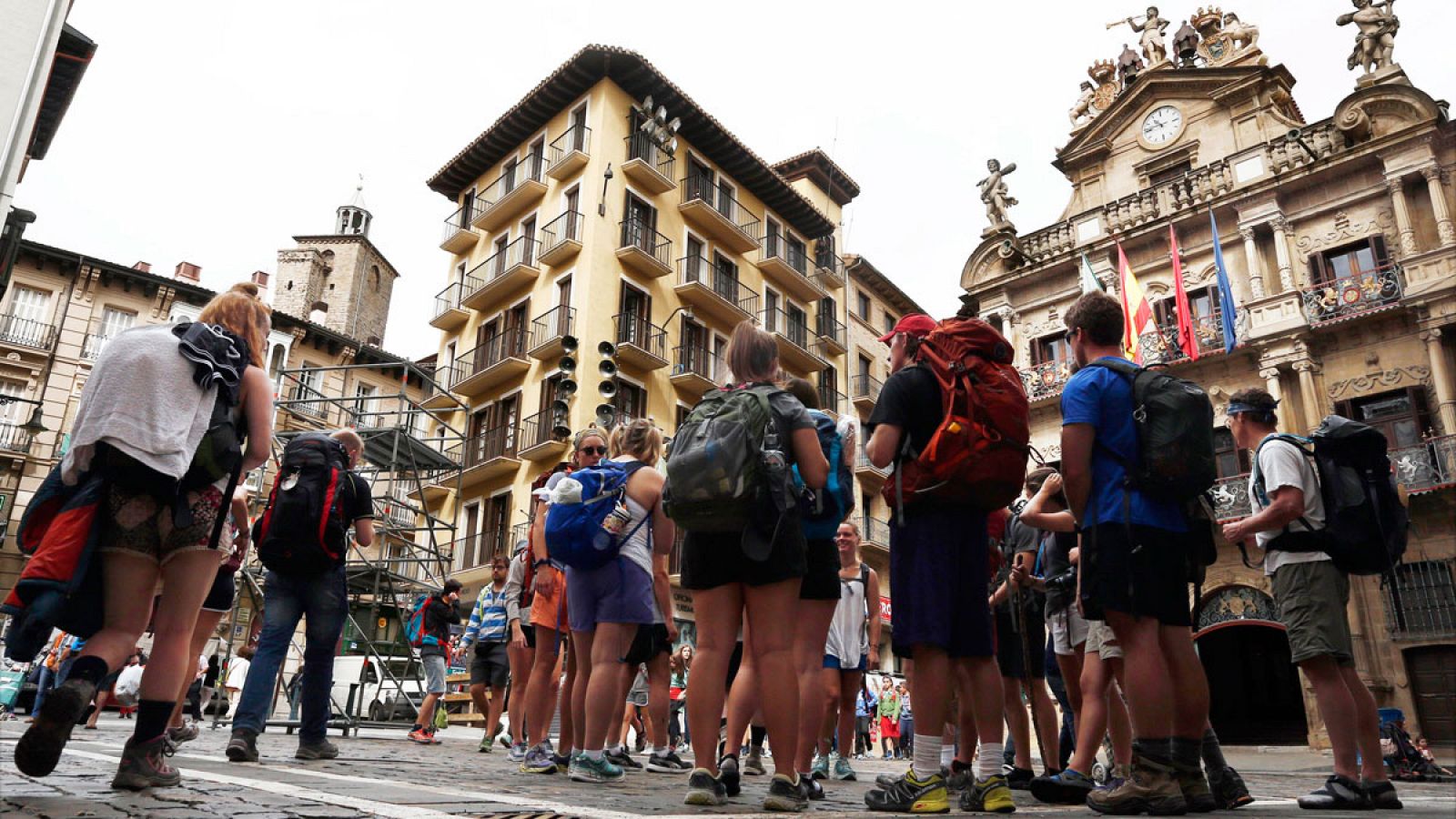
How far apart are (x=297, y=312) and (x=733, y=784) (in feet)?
183

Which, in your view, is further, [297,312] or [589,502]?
[297,312]

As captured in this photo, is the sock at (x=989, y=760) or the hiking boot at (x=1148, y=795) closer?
the hiking boot at (x=1148, y=795)

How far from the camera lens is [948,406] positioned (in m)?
3.77

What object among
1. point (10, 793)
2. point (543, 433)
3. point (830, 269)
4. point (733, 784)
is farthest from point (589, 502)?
point (830, 269)

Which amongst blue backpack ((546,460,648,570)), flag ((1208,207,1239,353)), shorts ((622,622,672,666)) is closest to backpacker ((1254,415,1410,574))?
blue backpack ((546,460,648,570))

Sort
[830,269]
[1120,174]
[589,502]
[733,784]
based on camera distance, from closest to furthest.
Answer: [733,784], [589,502], [1120,174], [830,269]

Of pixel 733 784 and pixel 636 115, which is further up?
pixel 636 115

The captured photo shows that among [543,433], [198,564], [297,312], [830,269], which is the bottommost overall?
[198,564]

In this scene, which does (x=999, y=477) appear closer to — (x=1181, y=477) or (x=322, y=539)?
(x=1181, y=477)

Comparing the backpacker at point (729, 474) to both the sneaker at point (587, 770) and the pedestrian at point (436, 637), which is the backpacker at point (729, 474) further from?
the pedestrian at point (436, 637)

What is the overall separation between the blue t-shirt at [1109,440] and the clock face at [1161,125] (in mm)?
23854

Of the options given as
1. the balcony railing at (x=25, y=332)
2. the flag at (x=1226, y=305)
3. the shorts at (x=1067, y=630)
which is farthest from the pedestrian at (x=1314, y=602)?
the balcony railing at (x=25, y=332)

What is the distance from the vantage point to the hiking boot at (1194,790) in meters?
3.29

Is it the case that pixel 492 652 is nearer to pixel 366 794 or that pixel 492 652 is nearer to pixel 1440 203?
pixel 366 794
